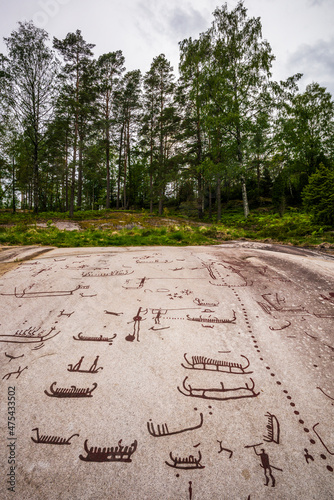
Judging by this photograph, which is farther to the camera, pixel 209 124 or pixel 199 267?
pixel 209 124

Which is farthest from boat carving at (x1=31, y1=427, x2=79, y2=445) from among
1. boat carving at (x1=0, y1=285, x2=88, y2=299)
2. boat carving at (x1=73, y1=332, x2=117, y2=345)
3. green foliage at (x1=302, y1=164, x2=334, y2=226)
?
green foliage at (x1=302, y1=164, x2=334, y2=226)

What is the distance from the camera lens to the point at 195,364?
5.25 ft

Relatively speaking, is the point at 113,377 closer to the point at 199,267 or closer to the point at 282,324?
the point at 282,324

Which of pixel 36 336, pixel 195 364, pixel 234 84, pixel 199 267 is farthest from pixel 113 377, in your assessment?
pixel 234 84

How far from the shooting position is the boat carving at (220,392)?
140cm

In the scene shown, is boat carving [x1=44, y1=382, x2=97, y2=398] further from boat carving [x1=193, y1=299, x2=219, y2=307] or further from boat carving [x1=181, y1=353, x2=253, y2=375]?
boat carving [x1=193, y1=299, x2=219, y2=307]

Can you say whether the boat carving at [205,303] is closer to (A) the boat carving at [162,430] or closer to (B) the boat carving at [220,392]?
(B) the boat carving at [220,392]

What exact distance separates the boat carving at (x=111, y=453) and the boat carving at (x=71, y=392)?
27 centimetres

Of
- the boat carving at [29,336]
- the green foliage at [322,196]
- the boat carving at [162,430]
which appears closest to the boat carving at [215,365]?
the boat carving at [162,430]

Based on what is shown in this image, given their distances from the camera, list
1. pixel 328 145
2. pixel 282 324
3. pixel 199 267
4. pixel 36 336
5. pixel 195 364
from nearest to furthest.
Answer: pixel 195 364, pixel 36 336, pixel 282 324, pixel 199 267, pixel 328 145

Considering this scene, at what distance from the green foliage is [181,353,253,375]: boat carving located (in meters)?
7.90

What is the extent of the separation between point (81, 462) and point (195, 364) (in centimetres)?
87

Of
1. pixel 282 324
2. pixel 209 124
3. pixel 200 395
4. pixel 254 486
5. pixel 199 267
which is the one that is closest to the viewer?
pixel 254 486

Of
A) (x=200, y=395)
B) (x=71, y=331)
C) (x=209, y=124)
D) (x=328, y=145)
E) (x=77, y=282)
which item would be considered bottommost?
(x=200, y=395)
